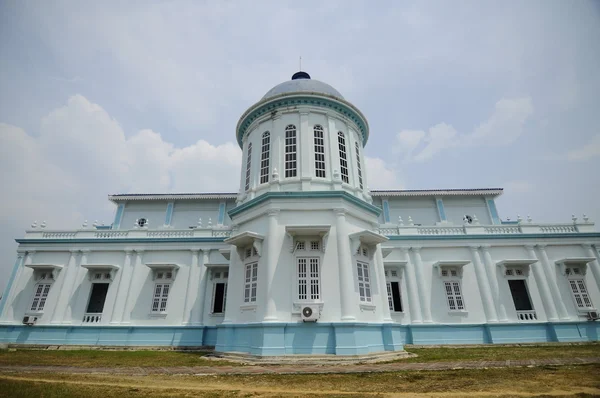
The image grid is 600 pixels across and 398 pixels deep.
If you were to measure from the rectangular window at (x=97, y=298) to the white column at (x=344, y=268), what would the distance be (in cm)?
1478

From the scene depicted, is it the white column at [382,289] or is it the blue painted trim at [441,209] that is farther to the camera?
the blue painted trim at [441,209]

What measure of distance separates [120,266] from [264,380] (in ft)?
48.1

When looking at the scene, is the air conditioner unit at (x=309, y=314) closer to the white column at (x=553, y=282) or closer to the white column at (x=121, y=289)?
the white column at (x=121, y=289)

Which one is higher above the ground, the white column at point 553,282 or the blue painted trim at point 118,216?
the blue painted trim at point 118,216

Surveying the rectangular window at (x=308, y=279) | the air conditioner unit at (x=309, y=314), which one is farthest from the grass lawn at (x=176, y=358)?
the rectangular window at (x=308, y=279)

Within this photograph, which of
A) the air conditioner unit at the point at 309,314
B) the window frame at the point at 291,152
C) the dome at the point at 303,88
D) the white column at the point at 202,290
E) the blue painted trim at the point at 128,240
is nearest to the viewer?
the air conditioner unit at the point at 309,314

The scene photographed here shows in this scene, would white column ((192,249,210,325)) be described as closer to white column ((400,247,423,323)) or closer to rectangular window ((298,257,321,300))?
rectangular window ((298,257,321,300))

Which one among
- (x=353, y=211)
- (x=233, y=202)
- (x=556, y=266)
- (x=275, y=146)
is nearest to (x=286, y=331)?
(x=353, y=211)

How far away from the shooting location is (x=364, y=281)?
11898 millimetres

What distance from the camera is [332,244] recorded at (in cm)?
1134

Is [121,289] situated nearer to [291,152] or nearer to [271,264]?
[271,264]

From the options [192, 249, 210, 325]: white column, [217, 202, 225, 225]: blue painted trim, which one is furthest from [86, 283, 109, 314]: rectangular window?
[217, 202, 225, 225]: blue painted trim

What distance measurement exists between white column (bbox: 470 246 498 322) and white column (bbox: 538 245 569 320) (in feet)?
11.4

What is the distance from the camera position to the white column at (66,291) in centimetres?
1680
